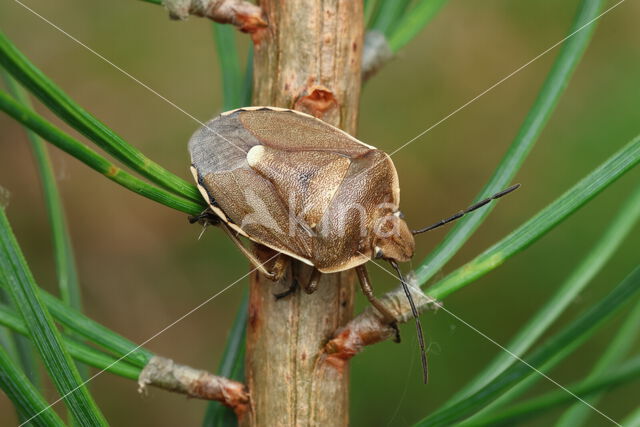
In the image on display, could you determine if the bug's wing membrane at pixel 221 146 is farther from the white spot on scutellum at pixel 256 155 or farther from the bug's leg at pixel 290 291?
the bug's leg at pixel 290 291

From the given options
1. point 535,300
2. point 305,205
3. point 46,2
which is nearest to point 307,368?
point 305,205

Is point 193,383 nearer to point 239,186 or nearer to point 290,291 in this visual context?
point 290,291

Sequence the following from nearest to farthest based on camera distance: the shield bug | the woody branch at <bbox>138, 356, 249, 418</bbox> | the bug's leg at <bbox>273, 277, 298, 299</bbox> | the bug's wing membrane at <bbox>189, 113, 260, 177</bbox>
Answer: the woody branch at <bbox>138, 356, 249, 418</bbox> < the bug's leg at <bbox>273, 277, 298, 299</bbox> < the shield bug < the bug's wing membrane at <bbox>189, 113, 260, 177</bbox>

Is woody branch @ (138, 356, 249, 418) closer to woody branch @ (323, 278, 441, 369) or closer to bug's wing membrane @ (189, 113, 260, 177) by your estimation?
woody branch @ (323, 278, 441, 369)

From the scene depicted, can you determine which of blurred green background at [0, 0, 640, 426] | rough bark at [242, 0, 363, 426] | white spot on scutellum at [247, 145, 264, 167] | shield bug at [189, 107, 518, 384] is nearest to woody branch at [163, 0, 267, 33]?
rough bark at [242, 0, 363, 426]

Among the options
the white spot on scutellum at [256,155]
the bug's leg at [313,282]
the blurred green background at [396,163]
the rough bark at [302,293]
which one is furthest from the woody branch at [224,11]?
the blurred green background at [396,163]
